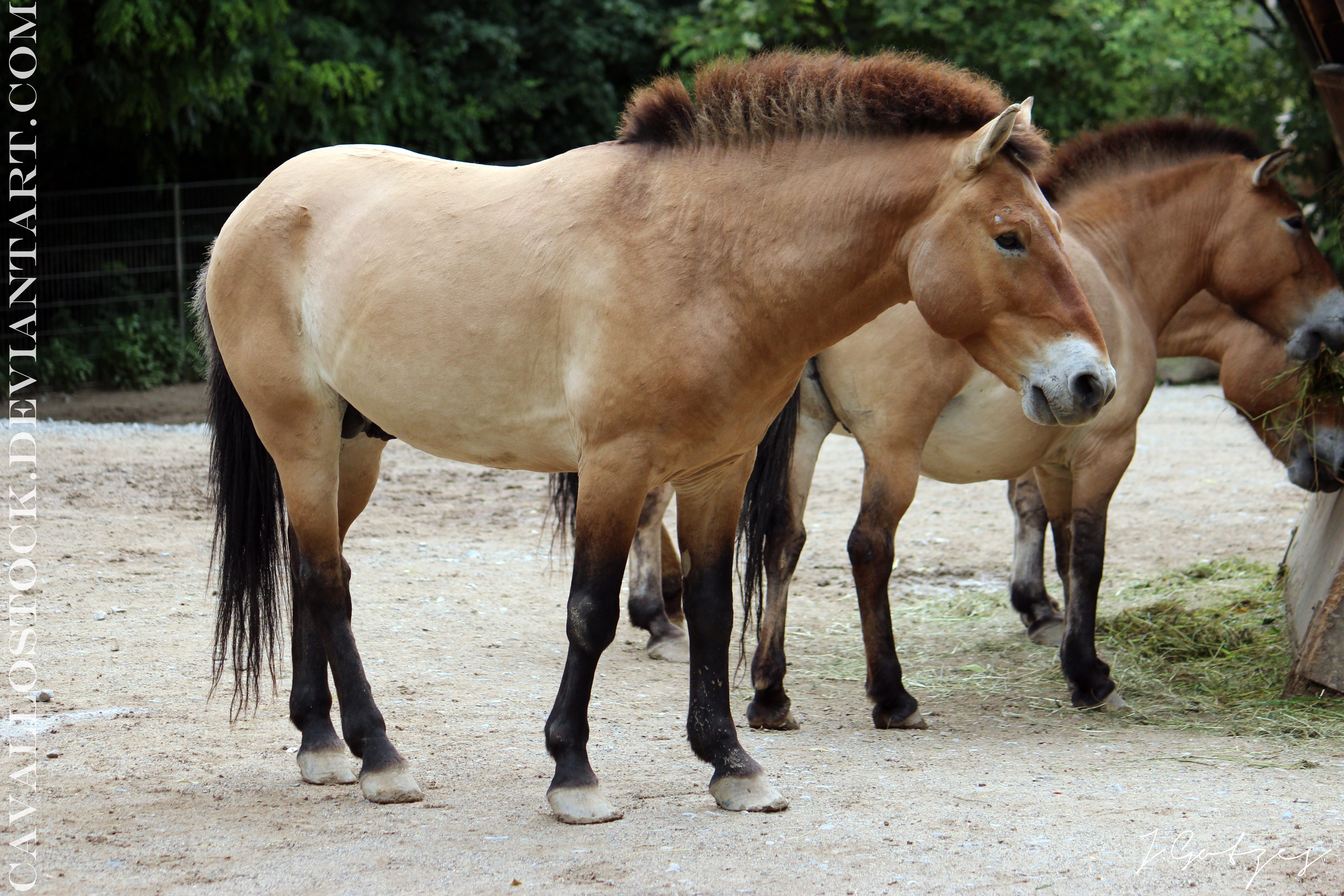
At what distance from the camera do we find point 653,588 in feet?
18.6

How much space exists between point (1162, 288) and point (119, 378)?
36.6 ft

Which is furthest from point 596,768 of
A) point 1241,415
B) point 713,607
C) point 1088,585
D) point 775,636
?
point 1241,415

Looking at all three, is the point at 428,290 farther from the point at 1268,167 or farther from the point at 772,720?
the point at 1268,167

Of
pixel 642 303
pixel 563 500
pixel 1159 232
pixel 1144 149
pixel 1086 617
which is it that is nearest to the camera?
pixel 642 303

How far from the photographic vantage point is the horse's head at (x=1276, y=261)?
4824 millimetres

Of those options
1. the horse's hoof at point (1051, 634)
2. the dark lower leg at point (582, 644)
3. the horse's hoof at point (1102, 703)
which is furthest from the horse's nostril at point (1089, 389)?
the horse's hoof at point (1051, 634)

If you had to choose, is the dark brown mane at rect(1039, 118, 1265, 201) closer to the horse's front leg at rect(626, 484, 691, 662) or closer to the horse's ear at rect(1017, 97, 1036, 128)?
the horse's ear at rect(1017, 97, 1036, 128)

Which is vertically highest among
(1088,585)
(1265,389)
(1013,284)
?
(1013,284)

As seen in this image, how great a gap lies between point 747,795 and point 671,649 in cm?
210

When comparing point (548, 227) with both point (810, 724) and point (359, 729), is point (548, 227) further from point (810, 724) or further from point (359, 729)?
point (810, 724)

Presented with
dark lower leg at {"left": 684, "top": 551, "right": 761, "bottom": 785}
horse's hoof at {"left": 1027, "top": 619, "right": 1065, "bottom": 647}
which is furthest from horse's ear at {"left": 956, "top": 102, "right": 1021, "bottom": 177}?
horse's hoof at {"left": 1027, "top": 619, "right": 1065, "bottom": 647}

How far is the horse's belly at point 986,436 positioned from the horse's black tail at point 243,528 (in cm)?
233

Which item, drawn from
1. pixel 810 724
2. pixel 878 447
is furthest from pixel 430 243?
pixel 810 724

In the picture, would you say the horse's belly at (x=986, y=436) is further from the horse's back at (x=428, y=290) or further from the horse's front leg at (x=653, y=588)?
the horse's back at (x=428, y=290)
